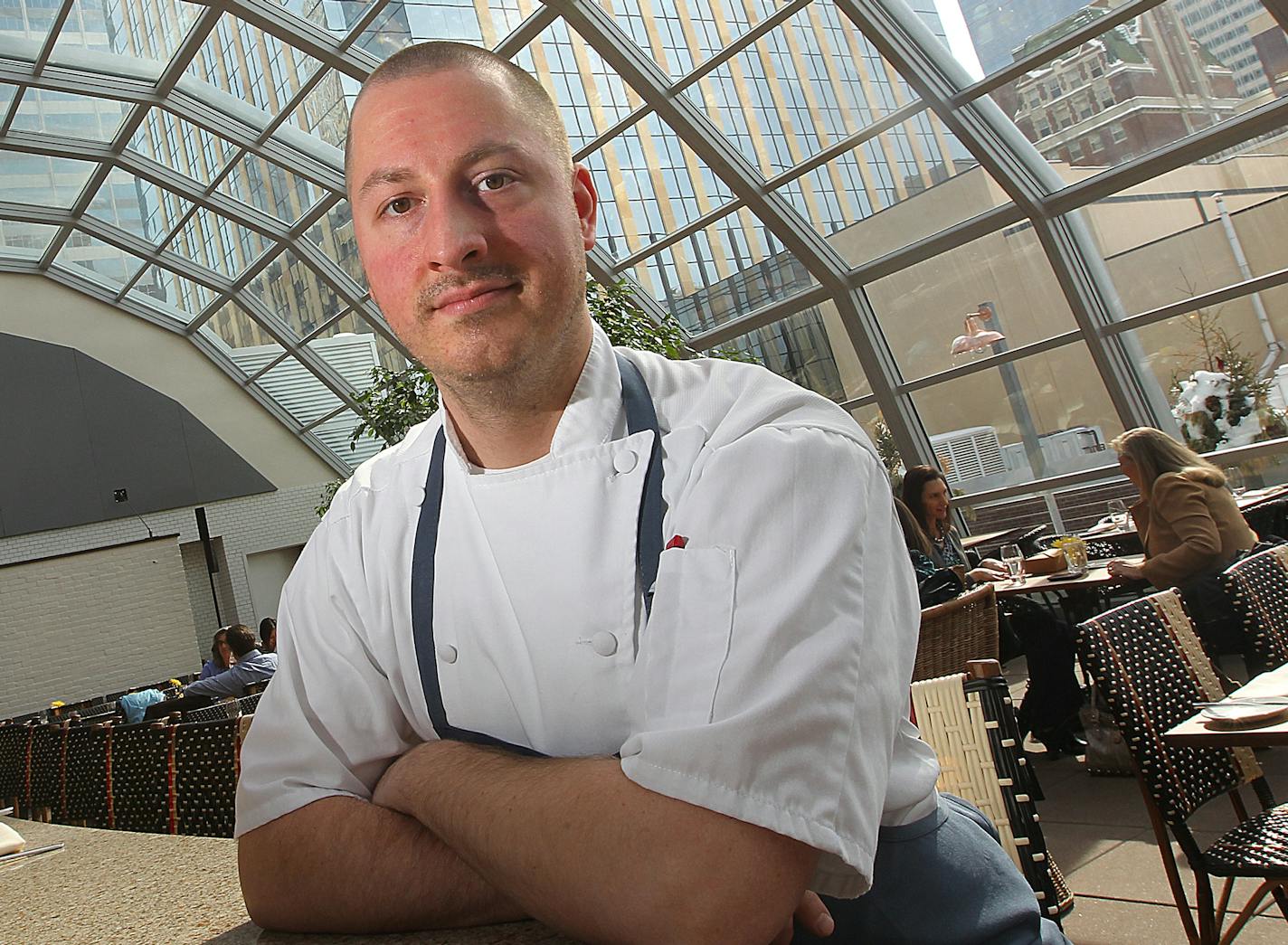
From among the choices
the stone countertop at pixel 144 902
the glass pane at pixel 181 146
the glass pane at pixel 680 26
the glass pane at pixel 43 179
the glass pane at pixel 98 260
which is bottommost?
the stone countertop at pixel 144 902

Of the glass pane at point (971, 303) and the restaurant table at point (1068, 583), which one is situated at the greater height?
the glass pane at point (971, 303)

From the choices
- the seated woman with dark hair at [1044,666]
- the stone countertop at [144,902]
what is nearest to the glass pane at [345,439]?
the seated woman with dark hair at [1044,666]

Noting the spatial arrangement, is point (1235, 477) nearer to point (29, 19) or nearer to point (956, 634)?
point (956, 634)

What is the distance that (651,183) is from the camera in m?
9.51

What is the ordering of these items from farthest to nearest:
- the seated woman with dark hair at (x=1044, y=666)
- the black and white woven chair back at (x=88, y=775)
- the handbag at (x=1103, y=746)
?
the seated woman with dark hair at (x=1044, y=666) → the handbag at (x=1103, y=746) → the black and white woven chair back at (x=88, y=775)

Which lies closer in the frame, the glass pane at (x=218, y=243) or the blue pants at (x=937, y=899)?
the blue pants at (x=937, y=899)

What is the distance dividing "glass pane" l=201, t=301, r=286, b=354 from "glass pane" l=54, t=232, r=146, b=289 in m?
1.24

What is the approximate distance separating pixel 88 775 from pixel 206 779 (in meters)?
0.85

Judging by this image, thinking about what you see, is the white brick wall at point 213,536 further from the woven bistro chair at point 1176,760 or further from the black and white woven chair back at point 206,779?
the woven bistro chair at point 1176,760

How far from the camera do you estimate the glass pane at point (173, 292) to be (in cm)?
1416

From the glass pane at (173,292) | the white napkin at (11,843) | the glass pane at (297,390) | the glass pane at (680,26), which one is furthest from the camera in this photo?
the glass pane at (297,390)

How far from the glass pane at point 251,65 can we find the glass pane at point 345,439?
597cm

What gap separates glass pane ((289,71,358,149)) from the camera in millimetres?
9570

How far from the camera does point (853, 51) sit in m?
7.70
